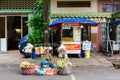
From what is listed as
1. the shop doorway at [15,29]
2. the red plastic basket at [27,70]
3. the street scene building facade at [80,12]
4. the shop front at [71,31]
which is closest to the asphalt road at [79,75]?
the red plastic basket at [27,70]

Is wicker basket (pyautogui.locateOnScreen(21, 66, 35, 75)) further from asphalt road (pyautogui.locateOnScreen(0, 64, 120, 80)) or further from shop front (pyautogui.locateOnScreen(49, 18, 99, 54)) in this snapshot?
shop front (pyautogui.locateOnScreen(49, 18, 99, 54))

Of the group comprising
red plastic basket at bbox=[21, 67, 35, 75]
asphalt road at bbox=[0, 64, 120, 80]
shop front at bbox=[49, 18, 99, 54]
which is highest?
shop front at bbox=[49, 18, 99, 54]

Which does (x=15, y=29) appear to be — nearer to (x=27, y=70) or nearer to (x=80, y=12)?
(x=80, y=12)

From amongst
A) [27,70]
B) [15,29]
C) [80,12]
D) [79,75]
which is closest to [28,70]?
[27,70]

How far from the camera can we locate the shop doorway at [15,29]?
2378 cm

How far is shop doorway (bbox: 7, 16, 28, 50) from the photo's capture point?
2378 centimetres

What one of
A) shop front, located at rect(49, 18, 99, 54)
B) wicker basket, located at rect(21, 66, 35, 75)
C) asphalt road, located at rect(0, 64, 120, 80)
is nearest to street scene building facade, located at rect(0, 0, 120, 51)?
shop front, located at rect(49, 18, 99, 54)

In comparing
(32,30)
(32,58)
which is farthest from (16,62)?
(32,30)

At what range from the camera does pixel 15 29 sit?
2395 centimetres

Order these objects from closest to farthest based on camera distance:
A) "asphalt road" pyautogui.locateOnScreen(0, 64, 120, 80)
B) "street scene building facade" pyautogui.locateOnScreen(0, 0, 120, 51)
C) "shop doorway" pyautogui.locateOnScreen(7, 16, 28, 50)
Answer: "asphalt road" pyautogui.locateOnScreen(0, 64, 120, 80)
"street scene building facade" pyautogui.locateOnScreen(0, 0, 120, 51)
"shop doorway" pyautogui.locateOnScreen(7, 16, 28, 50)

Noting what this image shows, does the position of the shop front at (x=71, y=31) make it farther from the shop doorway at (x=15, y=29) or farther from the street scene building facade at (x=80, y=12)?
the shop doorway at (x=15, y=29)

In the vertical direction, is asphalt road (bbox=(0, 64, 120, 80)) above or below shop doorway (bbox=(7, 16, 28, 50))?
below

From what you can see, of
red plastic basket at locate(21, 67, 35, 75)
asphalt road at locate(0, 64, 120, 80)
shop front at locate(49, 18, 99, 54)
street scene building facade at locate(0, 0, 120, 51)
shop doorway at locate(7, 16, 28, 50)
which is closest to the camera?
asphalt road at locate(0, 64, 120, 80)

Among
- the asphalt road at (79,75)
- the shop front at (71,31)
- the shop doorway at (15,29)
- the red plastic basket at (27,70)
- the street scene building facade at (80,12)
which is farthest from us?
the shop doorway at (15,29)
